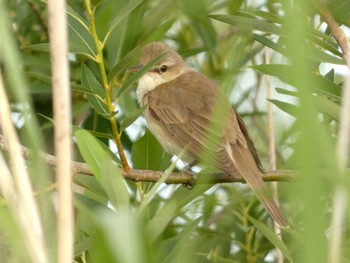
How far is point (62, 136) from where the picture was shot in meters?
1.74

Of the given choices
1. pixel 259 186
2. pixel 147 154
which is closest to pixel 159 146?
pixel 147 154

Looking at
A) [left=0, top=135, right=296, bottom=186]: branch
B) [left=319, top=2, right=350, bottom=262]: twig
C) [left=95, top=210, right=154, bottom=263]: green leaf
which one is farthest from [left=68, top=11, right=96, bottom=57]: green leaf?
[left=95, top=210, right=154, bottom=263]: green leaf

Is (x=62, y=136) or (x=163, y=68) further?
(x=163, y=68)

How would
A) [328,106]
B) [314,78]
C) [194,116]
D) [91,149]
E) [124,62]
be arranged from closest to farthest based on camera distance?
[91,149]
[328,106]
[314,78]
[124,62]
[194,116]

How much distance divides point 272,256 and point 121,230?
98.3 inches

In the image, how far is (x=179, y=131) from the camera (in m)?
4.11

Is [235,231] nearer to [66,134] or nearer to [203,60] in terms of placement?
[203,60]

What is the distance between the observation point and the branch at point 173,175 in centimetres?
281

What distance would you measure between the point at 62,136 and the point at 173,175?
1556 millimetres

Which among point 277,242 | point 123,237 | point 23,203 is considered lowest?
point 123,237

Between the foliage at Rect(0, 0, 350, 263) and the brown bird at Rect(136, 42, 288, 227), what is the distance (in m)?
0.13

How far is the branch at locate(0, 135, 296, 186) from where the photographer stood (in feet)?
9.23

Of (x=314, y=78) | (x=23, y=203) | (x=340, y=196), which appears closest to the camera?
(x=340, y=196)

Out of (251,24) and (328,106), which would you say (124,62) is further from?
(328,106)
